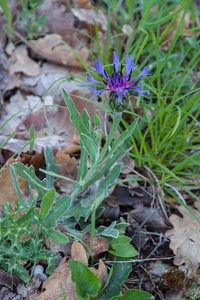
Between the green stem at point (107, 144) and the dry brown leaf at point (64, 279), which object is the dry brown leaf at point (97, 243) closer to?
the dry brown leaf at point (64, 279)

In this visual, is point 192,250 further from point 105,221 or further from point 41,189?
point 41,189

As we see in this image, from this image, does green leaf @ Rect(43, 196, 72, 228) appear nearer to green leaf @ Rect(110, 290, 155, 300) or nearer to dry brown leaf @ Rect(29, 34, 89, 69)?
green leaf @ Rect(110, 290, 155, 300)

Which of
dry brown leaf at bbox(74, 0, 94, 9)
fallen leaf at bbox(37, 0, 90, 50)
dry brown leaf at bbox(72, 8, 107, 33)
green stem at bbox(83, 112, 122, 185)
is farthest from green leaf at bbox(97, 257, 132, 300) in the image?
dry brown leaf at bbox(74, 0, 94, 9)

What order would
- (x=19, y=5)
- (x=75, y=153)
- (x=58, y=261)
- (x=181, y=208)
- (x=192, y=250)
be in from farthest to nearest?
(x=19, y=5)
(x=75, y=153)
(x=181, y=208)
(x=192, y=250)
(x=58, y=261)

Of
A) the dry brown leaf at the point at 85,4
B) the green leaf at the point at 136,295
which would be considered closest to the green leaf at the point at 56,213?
the green leaf at the point at 136,295

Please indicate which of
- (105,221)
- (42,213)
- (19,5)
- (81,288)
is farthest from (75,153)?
(19,5)
